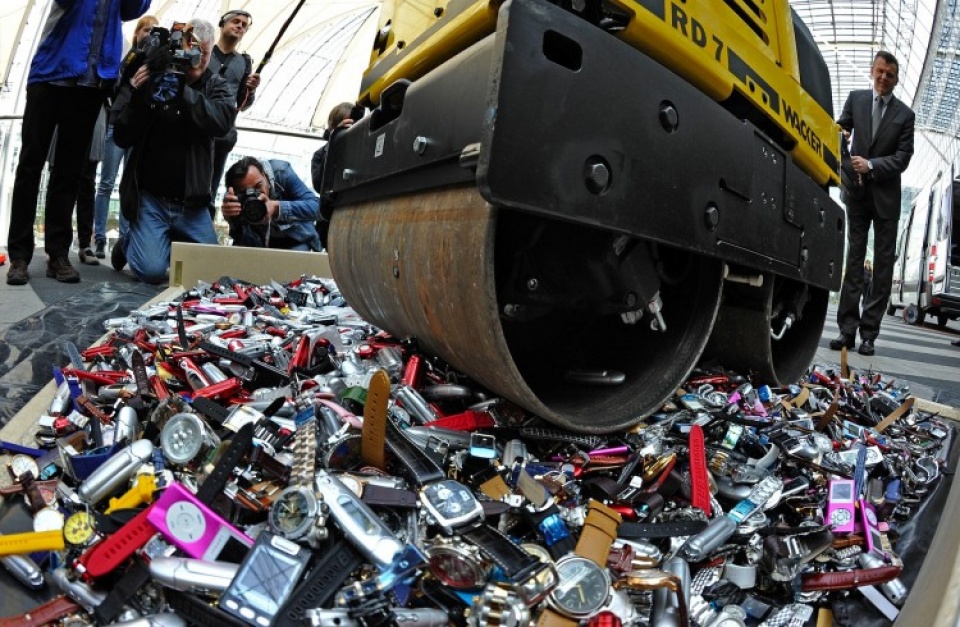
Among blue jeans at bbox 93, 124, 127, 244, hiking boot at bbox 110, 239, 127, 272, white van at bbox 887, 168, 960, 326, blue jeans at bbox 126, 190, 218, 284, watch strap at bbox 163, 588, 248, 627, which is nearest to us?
watch strap at bbox 163, 588, 248, 627

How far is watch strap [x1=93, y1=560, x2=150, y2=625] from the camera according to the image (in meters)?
1.16

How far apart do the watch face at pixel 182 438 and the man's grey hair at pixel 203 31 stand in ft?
12.1

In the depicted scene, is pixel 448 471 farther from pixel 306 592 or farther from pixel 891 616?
pixel 891 616

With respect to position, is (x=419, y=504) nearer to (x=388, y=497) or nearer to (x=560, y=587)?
(x=388, y=497)

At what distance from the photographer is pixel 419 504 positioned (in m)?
1.40

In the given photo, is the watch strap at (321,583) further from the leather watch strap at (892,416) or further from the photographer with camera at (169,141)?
the photographer with camera at (169,141)

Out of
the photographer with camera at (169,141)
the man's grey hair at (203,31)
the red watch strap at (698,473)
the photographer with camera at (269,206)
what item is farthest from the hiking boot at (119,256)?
the red watch strap at (698,473)

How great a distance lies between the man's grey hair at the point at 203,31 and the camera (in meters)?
4.39

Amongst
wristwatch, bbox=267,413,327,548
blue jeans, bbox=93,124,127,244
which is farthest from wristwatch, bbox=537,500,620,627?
blue jeans, bbox=93,124,127,244

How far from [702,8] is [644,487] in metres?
1.28

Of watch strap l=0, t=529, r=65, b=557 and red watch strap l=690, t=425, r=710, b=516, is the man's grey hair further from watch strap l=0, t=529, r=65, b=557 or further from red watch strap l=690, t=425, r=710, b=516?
red watch strap l=690, t=425, r=710, b=516

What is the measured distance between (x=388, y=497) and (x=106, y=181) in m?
5.99

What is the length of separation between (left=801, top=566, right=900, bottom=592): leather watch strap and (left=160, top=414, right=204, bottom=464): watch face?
1439mm

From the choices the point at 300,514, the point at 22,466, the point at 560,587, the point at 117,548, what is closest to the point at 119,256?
the point at 22,466
